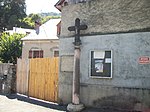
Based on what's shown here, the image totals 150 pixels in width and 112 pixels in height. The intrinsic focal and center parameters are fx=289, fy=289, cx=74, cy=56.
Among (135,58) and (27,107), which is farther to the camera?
(27,107)

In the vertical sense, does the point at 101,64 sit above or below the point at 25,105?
above

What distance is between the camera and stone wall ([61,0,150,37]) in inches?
458

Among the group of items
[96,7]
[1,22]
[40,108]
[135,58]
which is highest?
[1,22]

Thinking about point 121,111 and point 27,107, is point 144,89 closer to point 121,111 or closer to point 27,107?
point 121,111

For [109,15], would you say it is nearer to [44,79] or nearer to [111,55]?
[111,55]

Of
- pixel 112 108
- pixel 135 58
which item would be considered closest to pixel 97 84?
pixel 112 108

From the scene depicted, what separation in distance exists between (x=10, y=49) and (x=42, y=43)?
13.9 feet

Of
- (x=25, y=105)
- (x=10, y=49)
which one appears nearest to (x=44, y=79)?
(x=25, y=105)

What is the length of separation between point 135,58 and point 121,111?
2223 millimetres

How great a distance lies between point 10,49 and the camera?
105 ft

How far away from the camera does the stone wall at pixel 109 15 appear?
11633mm

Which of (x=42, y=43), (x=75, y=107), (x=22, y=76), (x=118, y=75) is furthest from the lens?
(x=42, y=43)

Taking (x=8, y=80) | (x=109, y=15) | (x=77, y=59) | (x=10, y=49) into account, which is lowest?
(x=8, y=80)

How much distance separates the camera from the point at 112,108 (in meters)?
12.1
